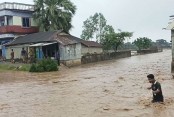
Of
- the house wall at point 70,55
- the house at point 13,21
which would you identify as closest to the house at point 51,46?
the house wall at point 70,55

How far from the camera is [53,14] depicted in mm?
45406

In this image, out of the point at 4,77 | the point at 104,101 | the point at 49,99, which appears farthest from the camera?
the point at 4,77

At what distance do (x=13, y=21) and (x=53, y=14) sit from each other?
5.00m

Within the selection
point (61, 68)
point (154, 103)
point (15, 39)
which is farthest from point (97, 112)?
point (15, 39)

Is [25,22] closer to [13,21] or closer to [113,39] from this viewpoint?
[13,21]

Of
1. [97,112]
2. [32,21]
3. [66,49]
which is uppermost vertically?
[32,21]

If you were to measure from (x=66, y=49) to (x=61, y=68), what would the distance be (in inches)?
140

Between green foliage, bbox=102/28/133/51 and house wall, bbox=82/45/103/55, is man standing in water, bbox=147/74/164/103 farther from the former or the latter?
green foliage, bbox=102/28/133/51

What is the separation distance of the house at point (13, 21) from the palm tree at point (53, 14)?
1.32 m

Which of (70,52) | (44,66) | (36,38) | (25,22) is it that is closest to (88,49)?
(25,22)

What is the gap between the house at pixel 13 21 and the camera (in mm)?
43438

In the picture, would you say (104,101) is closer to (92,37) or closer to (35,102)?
(35,102)

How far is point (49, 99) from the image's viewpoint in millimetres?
16750

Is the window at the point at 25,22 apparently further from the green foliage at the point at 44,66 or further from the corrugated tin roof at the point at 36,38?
the green foliage at the point at 44,66
